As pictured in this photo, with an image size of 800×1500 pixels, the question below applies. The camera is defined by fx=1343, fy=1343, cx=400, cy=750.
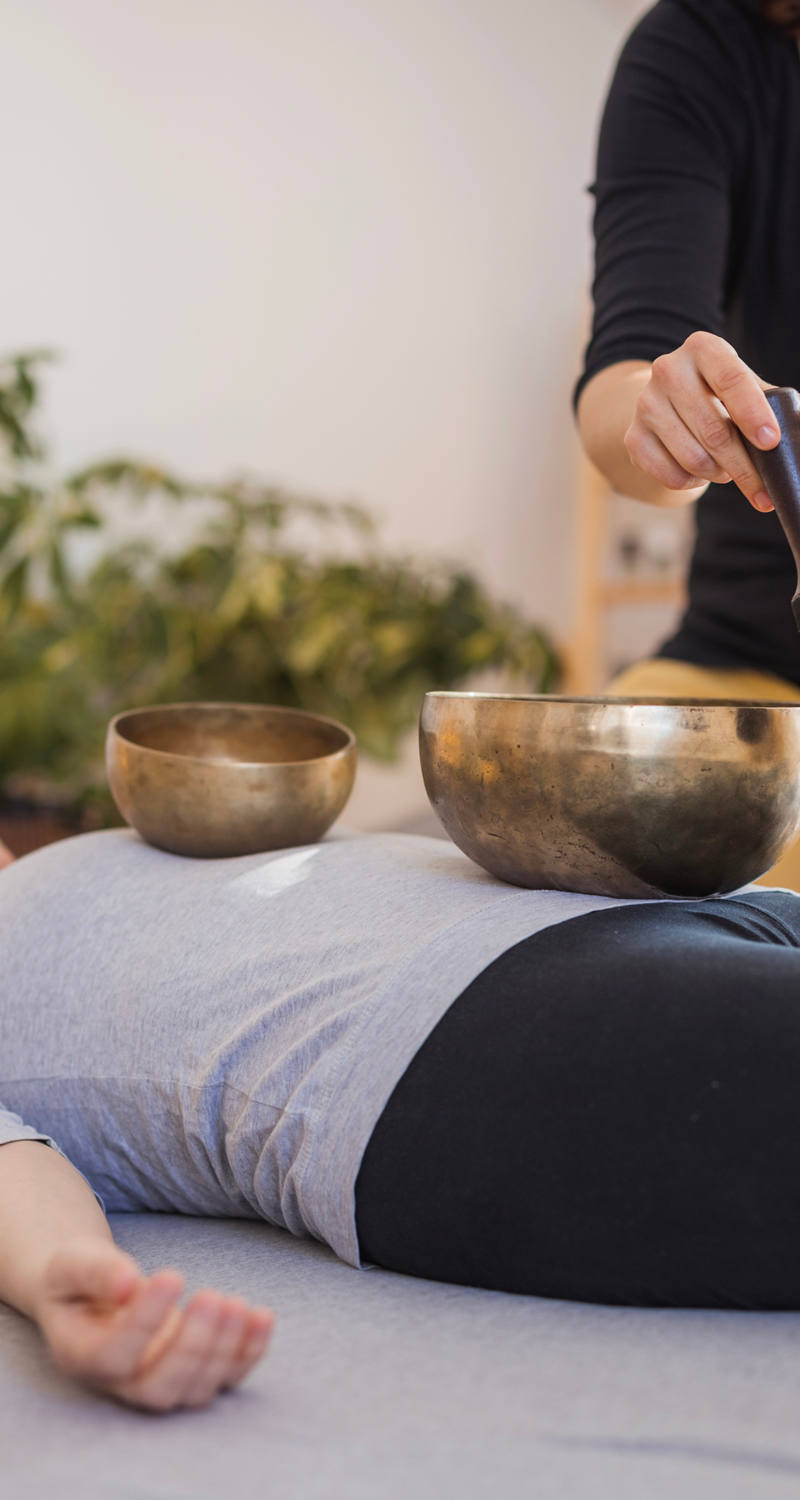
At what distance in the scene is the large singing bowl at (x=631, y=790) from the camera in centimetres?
87

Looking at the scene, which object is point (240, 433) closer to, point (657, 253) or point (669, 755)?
point (657, 253)

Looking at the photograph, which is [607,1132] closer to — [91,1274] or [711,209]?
[91,1274]

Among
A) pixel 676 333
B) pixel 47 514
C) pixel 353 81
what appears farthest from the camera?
pixel 353 81

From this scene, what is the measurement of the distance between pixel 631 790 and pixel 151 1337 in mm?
439

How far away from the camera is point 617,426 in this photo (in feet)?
4.29

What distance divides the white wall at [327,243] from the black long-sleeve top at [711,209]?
81.0 inches

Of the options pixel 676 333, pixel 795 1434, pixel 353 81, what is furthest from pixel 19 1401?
pixel 353 81

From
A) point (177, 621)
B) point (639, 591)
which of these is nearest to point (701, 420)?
point (177, 621)

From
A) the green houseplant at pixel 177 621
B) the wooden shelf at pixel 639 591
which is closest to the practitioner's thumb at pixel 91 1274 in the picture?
the green houseplant at pixel 177 621

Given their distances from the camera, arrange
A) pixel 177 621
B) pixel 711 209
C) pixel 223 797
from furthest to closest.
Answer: pixel 177 621 < pixel 711 209 < pixel 223 797

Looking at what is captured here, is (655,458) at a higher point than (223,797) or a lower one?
higher

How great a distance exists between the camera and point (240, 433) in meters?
3.78

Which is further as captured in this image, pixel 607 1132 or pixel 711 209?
pixel 711 209

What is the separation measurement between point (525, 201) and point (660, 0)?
142 inches
